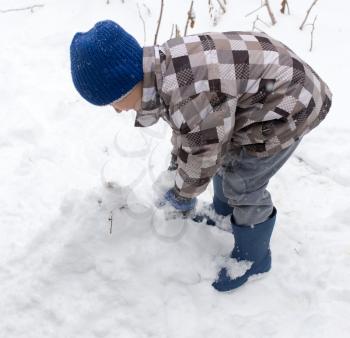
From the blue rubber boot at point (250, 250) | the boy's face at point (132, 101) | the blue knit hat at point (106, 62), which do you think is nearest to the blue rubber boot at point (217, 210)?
the blue rubber boot at point (250, 250)

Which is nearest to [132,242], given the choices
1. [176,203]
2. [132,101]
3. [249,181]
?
[176,203]

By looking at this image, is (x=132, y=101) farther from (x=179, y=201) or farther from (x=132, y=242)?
(x=132, y=242)

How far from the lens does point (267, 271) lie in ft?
6.44

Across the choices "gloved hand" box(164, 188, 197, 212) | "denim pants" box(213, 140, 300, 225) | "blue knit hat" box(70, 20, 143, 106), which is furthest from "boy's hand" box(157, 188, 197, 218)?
"blue knit hat" box(70, 20, 143, 106)

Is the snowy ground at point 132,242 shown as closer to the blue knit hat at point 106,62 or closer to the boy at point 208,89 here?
the boy at point 208,89

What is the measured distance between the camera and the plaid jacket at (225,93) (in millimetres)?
1333

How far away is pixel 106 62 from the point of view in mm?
1293

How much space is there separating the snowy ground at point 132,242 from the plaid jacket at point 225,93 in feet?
1.94

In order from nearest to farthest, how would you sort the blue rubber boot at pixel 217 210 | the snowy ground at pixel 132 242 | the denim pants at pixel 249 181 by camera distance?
the denim pants at pixel 249 181 → the snowy ground at pixel 132 242 → the blue rubber boot at pixel 217 210

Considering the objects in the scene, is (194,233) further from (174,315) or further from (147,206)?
(174,315)

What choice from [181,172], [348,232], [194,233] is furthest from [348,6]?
[181,172]

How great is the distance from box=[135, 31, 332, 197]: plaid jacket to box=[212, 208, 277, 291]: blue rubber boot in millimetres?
378

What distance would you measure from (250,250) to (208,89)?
797 mm

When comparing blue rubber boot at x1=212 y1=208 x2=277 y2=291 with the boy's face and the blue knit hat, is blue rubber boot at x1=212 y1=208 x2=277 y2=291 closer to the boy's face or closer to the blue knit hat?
the boy's face
